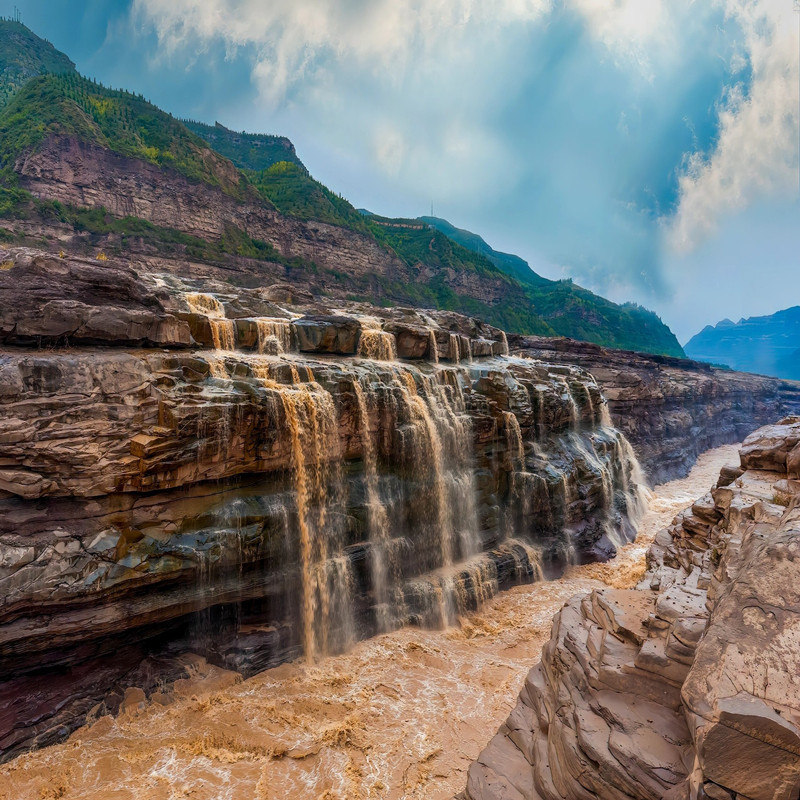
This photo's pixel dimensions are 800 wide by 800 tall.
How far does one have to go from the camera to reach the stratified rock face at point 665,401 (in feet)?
137

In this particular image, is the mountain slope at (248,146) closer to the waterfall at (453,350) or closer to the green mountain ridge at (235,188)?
the green mountain ridge at (235,188)

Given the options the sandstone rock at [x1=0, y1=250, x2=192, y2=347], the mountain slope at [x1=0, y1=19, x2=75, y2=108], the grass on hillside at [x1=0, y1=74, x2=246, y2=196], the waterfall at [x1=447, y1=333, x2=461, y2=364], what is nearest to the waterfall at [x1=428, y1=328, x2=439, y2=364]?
the waterfall at [x1=447, y1=333, x2=461, y2=364]

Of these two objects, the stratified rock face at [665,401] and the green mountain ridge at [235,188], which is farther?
the green mountain ridge at [235,188]

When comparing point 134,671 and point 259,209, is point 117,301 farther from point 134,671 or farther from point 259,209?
point 259,209

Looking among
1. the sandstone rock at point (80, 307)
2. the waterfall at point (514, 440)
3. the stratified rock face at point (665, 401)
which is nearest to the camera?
the sandstone rock at point (80, 307)

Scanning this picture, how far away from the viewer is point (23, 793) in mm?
9406

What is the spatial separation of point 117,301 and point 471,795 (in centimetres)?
1796

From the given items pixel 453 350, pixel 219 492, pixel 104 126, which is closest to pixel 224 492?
pixel 219 492

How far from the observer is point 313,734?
440 inches

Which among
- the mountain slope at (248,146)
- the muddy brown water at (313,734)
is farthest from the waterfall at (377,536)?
the mountain slope at (248,146)

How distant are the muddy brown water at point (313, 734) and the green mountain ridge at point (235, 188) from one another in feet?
150


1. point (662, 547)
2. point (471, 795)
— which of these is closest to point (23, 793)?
point (471, 795)

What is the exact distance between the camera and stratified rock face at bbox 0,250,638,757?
11289 millimetres

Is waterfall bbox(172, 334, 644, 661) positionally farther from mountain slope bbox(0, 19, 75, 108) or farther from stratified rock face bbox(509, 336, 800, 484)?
mountain slope bbox(0, 19, 75, 108)
